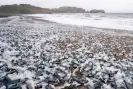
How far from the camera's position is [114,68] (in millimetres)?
4594

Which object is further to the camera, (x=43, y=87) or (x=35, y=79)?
(x=35, y=79)

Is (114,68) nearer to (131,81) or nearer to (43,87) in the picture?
(131,81)

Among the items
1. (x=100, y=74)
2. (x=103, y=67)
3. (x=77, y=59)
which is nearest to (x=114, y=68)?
(x=103, y=67)

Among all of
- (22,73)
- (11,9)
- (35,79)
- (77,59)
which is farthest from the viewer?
(11,9)

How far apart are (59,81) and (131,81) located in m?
1.83

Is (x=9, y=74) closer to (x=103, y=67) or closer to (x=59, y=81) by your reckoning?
(x=59, y=81)

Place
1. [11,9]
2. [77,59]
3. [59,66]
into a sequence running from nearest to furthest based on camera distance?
[59,66], [77,59], [11,9]

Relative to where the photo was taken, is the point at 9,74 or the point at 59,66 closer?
the point at 9,74

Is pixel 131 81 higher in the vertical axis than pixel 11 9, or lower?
lower

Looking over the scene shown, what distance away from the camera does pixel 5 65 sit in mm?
4215

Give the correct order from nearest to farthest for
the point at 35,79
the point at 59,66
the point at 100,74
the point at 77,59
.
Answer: the point at 35,79 < the point at 100,74 < the point at 59,66 < the point at 77,59

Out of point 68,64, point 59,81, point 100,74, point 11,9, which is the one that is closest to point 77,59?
point 68,64

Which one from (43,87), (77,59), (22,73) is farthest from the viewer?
(77,59)

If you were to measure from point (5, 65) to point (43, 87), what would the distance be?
1629 mm
